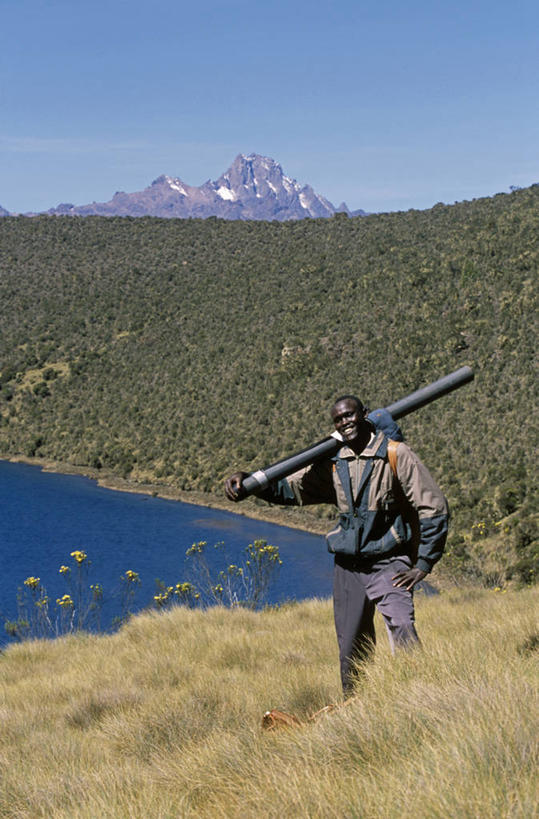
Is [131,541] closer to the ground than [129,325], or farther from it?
closer to the ground

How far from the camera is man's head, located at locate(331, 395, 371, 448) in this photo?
479cm

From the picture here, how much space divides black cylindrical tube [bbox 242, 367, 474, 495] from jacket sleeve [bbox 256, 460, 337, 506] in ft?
0.43

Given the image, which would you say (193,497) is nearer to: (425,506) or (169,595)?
(169,595)

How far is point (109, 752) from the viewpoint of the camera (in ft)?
15.4

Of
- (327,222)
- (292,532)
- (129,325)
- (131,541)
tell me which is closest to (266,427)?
(292,532)

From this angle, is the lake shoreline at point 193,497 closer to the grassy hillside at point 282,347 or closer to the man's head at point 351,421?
the grassy hillside at point 282,347

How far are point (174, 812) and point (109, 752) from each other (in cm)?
169

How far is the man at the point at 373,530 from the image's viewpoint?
462 centimetres

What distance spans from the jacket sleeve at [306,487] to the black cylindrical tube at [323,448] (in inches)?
5.1

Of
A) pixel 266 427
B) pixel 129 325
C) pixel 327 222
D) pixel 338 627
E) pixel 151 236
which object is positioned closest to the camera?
pixel 338 627

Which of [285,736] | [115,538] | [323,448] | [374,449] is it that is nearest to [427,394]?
[374,449]

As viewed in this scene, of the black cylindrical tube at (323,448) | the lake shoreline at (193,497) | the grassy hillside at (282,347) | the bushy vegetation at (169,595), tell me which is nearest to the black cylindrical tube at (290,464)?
the black cylindrical tube at (323,448)

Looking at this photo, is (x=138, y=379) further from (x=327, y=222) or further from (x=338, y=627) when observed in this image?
(x=338, y=627)

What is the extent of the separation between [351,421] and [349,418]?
0.02 meters
